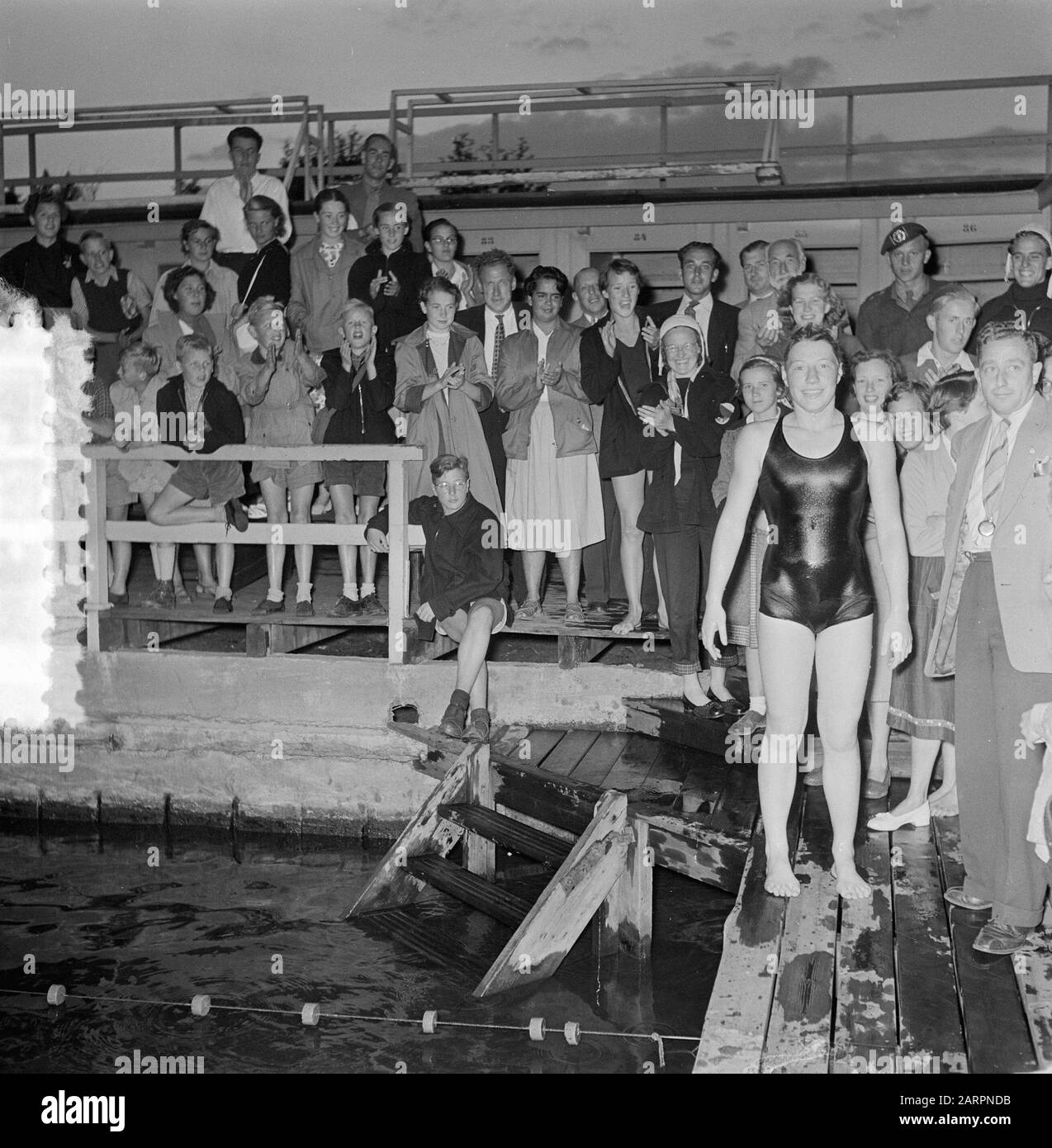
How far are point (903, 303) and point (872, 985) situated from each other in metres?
4.48

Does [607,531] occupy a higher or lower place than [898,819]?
higher

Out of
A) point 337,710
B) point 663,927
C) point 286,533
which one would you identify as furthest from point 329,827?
point 663,927

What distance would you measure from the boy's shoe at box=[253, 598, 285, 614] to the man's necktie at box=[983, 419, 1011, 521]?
4.63 meters

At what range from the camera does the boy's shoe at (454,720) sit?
7.11 m

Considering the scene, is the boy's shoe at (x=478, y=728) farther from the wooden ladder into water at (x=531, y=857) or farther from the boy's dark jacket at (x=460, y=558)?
the boy's dark jacket at (x=460, y=558)

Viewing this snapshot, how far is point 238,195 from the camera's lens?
378 inches

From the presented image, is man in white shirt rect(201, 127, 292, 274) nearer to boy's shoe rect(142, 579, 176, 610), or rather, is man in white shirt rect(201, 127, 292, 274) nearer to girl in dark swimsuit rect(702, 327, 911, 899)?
boy's shoe rect(142, 579, 176, 610)

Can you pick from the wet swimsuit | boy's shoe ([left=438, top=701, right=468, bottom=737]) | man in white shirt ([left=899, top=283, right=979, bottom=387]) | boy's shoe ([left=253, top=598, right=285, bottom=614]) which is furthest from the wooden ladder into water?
man in white shirt ([left=899, top=283, right=979, bottom=387])

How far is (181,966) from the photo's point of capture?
235 inches

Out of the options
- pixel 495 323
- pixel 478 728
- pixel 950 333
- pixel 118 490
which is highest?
pixel 495 323

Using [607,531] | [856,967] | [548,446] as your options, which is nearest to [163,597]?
[548,446]

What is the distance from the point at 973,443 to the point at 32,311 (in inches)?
290

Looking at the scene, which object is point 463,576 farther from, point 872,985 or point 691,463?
point 872,985

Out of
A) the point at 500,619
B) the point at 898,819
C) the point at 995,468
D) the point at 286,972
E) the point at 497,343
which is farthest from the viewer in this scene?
the point at 497,343
